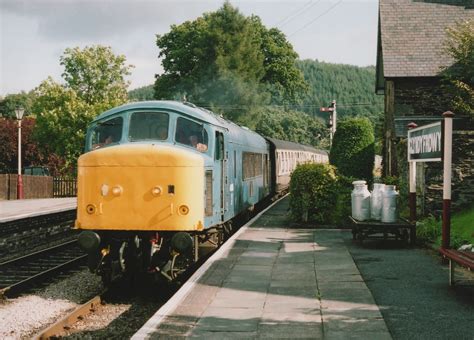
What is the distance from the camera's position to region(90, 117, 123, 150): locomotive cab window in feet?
35.3

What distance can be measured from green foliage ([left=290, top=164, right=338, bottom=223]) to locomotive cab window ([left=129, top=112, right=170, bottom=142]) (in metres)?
7.53

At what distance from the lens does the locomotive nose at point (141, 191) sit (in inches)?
380

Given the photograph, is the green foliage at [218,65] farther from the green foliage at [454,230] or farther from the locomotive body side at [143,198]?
the locomotive body side at [143,198]

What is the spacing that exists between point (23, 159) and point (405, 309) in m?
47.5

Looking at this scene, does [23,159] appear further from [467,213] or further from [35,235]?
[467,213]

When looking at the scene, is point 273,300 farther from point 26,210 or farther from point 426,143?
point 26,210

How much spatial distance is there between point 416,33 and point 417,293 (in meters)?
18.6

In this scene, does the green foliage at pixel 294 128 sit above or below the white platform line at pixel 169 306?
above

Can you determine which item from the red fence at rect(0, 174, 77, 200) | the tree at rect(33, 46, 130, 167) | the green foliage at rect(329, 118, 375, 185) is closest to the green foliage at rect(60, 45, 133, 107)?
the tree at rect(33, 46, 130, 167)

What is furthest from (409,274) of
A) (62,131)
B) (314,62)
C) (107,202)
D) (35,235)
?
(314,62)

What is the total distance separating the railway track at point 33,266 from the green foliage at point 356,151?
39.2 ft

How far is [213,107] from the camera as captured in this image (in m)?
50.7

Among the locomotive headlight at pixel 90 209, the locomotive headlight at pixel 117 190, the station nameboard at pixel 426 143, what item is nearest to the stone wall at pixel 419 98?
the station nameboard at pixel 426 143

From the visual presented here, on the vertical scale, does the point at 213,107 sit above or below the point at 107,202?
above
